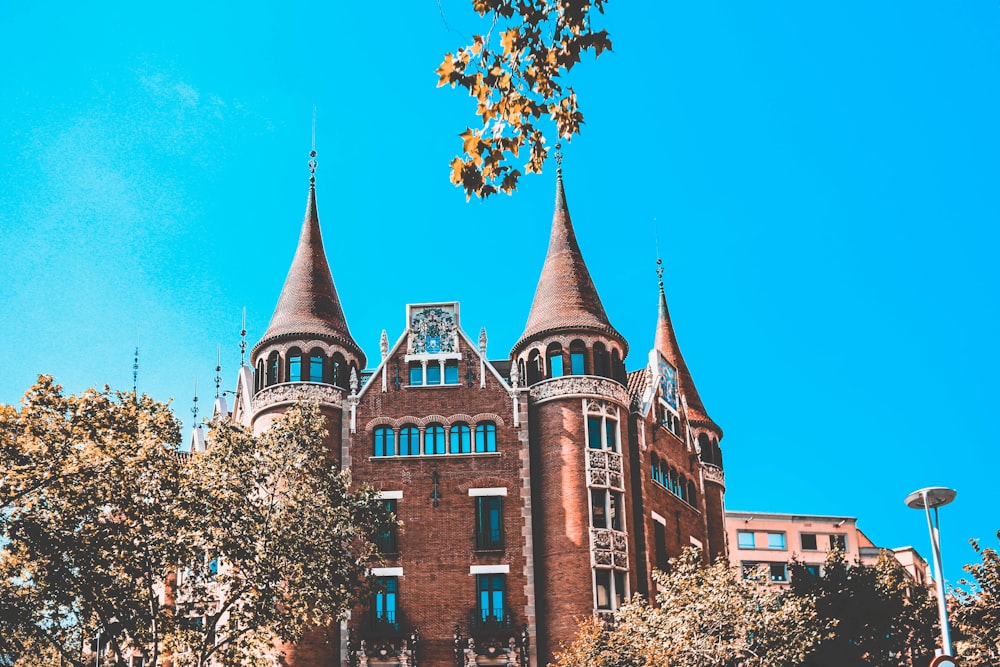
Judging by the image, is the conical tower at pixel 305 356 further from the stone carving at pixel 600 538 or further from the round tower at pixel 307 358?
the stone carving at pixel 600 538

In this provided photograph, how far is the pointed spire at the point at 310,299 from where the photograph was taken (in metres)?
57.1

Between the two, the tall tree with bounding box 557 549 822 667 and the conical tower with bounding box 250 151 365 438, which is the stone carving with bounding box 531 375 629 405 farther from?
the tall tree with bounding box 557 549 822 667

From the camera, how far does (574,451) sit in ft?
179

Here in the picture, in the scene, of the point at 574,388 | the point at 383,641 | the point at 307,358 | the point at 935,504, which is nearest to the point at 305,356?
the point at 307,358

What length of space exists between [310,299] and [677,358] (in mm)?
20827

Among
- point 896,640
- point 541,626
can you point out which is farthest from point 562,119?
point 896,640

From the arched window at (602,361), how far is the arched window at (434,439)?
22.4 ft

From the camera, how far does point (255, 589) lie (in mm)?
38500

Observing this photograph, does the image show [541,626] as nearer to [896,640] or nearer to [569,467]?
[569,467]

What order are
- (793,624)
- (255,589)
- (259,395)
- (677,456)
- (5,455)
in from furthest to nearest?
1. (677,456)
2. (259,395)
3. (793,624)
4. (255,589)
5. (5,455)

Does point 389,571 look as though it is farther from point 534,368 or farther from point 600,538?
point 534,368

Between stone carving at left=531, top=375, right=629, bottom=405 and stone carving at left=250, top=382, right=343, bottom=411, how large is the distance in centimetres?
802

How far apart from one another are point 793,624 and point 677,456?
1690 cm

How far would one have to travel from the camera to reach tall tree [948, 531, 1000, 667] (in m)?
48.7
